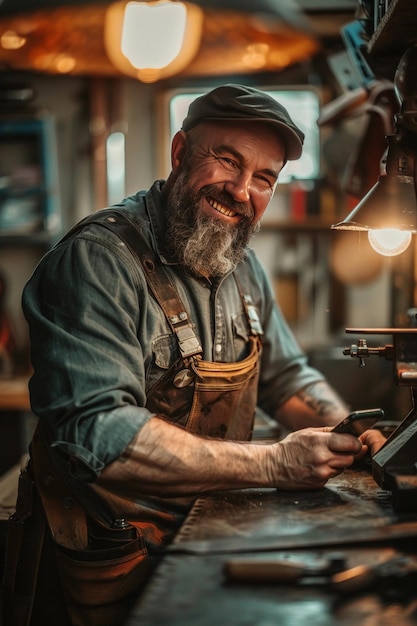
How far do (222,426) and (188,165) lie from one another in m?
0.79

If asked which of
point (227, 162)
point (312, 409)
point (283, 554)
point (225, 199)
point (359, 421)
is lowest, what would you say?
point (312, 409)

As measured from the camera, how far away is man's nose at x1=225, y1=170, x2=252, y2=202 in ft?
7.70

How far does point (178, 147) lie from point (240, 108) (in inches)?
10.9

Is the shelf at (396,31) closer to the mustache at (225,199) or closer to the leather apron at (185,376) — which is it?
the mustache at (225,199)

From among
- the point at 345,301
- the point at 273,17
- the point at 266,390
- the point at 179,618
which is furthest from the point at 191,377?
the point at 345,301

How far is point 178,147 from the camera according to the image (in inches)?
97.8

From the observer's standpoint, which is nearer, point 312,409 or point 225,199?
point 225,199

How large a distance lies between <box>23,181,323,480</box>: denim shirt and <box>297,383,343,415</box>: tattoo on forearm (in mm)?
370

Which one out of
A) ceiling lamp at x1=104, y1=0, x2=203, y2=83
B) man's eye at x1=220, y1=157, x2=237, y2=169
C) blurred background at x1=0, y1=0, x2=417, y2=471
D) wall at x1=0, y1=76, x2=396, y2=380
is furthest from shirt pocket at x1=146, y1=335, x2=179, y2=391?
wall at x1=0, y1=76, x2=396, y2=380

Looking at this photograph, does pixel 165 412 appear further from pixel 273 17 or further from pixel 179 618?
pixel 273 17

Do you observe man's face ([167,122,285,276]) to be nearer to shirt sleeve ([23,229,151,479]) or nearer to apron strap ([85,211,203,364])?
apron strap ([85,211,203,364])

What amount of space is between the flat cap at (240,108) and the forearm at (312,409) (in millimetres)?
868

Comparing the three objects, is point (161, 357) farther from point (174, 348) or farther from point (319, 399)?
point (319, 399)

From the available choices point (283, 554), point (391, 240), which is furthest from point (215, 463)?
point (391, 240)
